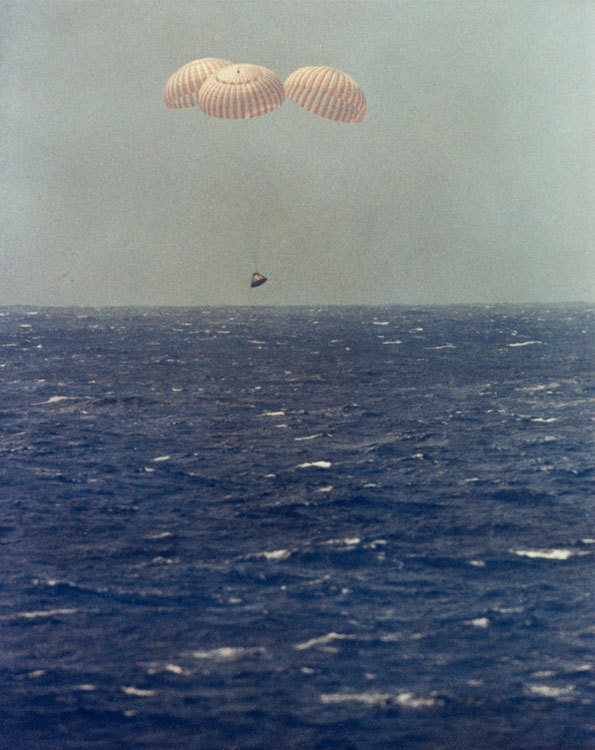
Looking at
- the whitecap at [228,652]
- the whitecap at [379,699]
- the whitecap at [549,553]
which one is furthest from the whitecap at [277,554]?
the whitecap at [379,699]

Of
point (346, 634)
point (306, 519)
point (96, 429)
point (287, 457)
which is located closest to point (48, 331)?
point (96, 429)

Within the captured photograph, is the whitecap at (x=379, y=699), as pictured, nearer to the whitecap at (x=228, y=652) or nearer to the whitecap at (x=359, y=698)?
the whitecap at (x=359, y=698)

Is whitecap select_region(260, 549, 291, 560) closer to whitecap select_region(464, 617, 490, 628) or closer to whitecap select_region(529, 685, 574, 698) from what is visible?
whitecap select_region(464, 617, 490, 628)

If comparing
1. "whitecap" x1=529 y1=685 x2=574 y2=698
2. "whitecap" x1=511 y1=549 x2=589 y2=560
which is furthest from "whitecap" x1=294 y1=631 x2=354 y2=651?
"whitecap" x1=511 y1=549 x2=589 y2=560

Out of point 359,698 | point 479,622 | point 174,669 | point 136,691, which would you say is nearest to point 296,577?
point 479,622

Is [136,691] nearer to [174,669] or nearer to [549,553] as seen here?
[174,669]
